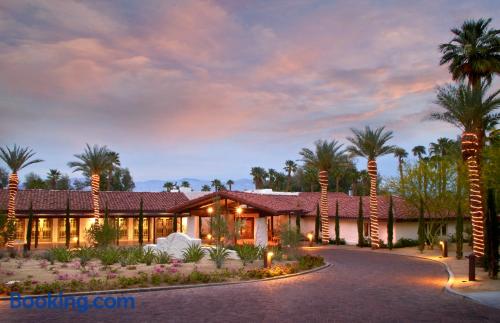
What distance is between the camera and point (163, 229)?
165 feet

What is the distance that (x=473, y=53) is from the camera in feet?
103

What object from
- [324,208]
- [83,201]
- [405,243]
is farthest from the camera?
[83,201]

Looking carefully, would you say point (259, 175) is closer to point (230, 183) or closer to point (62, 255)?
point (230, 183)

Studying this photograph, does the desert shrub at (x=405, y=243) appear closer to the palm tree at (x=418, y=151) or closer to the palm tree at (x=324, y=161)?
the palm tree at (x=324, y=161)

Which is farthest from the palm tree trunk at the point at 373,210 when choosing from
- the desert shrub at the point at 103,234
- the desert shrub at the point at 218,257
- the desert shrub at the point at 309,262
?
the desert shrub at the point at 103,234

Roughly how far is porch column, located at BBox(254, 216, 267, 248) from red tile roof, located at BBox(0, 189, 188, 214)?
1286cm

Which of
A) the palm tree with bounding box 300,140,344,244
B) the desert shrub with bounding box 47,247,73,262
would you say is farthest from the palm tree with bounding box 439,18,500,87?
the desert shrub with bounding box 47,247,73,262

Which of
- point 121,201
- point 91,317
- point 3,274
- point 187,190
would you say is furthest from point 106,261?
point 187,190

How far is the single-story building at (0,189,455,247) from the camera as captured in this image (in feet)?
131

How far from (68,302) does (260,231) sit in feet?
77.0

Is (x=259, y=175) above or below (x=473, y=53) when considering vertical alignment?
below

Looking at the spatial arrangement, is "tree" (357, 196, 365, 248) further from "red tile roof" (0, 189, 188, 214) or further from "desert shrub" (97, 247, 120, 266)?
"desert shrub" (97, 247, 120, 266)

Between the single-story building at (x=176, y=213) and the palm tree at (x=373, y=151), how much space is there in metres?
2.30

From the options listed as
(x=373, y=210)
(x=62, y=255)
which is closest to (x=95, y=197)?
(x=62, y=255)
